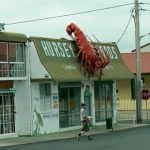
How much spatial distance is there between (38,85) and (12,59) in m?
2.30

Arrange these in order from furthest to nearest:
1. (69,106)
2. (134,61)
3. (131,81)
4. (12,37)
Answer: (134,61), (131,81), (69,106), (12,37)

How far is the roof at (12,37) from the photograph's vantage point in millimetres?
30406

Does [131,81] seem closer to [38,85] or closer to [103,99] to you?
[103,99]

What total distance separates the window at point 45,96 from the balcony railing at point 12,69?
163 cm

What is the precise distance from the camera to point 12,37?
31.0m

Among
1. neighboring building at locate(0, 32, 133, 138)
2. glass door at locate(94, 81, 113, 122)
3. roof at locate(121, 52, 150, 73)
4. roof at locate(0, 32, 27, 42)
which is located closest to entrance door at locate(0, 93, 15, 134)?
neighboring building at locate(0, 32, 133, 138)

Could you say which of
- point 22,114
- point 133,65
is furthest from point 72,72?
point 133,65

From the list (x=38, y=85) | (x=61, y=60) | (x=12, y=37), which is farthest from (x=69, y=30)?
(x=12, y=37)

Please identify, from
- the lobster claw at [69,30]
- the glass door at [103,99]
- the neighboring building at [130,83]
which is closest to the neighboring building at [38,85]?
the lobster claw at [69,30]

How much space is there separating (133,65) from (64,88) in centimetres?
2563

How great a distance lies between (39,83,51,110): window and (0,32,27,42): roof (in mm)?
3092

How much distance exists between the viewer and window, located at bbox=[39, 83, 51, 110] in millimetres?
33213

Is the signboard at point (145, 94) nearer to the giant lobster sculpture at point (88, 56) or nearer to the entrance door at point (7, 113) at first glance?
the giant lobster sculpture at point (88, 56)

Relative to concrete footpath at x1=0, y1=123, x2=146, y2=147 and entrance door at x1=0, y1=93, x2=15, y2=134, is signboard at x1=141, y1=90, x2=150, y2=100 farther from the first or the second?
entrance door at x1=0, y1=93, x2=15, y2=134
